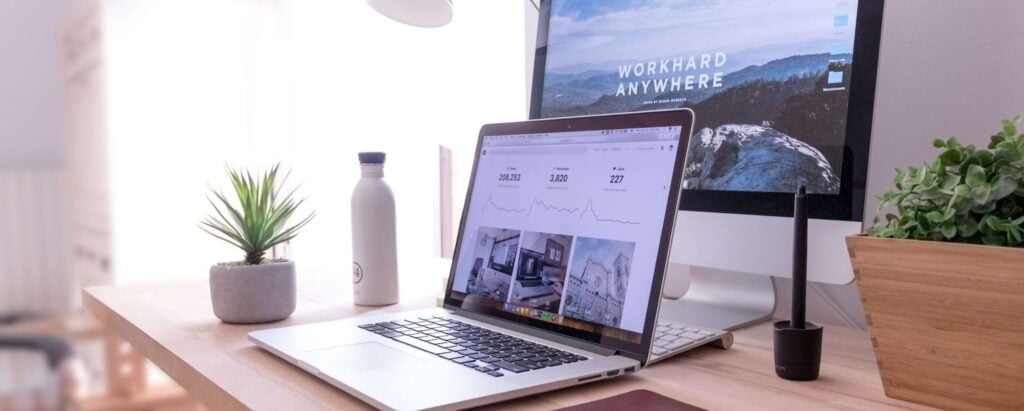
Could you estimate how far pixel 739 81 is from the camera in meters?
0.88

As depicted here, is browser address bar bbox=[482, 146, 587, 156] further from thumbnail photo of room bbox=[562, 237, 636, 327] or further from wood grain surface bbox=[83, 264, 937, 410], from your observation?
wood grain surface bbox=[83, 264, 937, 410]

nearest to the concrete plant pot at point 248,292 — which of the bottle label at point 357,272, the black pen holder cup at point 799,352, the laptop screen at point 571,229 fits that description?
the bottle label at point 357,272

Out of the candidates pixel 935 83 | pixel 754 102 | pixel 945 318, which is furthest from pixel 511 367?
pixel 935 83

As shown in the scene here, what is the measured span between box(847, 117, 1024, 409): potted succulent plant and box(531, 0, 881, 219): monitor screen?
0.61 feet

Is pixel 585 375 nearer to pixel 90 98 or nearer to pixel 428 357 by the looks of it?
pixel 428 357

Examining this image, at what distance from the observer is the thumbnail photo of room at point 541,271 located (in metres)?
0.78

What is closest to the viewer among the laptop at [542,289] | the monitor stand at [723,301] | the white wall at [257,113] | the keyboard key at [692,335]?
the laptop at [542,289]

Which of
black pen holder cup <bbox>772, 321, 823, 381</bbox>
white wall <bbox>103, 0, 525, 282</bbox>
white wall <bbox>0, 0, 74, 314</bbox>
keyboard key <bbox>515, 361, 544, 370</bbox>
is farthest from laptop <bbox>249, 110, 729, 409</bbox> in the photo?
white wall <bbox>0, 0, 74, 314</bbox>

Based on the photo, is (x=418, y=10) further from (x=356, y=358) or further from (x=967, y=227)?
(x=967, y=227)

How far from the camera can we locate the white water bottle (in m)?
1.02

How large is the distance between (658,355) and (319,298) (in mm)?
606

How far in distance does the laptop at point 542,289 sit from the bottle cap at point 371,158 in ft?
0.57

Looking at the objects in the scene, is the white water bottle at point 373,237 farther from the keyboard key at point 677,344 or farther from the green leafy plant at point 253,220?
the keyboard key at point 677,344

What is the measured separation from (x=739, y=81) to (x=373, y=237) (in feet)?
1.73
